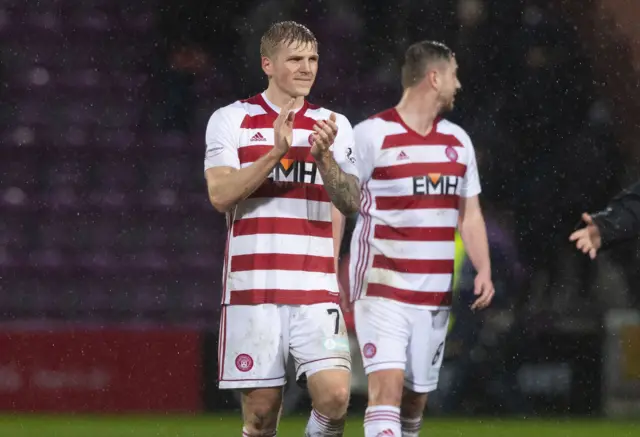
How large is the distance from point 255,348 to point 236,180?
582 millimetres

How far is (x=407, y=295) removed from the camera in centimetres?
554

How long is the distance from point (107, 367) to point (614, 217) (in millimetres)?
4853

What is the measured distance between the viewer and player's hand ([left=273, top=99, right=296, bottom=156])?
4.28 m

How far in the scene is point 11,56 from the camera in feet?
34.1

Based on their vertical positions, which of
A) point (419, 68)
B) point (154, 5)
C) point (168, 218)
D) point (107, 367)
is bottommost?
point (107, 367)

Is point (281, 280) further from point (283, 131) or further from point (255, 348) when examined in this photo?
point (283, 131)

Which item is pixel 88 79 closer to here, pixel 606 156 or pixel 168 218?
pixel 168 218

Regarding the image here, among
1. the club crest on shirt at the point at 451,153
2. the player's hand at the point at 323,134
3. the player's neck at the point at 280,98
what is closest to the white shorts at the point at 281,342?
the player's hand at the point at 323,134

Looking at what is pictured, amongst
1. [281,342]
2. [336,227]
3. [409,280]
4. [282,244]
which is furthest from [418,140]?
[281,342]

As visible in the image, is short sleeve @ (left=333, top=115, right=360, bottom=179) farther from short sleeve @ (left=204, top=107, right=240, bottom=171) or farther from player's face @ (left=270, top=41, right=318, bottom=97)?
short sleeve @ (left=204, top=107, right=240, bottom=171)

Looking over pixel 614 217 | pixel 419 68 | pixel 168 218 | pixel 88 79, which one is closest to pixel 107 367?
pixel 168 218

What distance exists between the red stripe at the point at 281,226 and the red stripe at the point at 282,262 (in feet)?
0.25

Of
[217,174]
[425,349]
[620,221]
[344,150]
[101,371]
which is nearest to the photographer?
[620,221]

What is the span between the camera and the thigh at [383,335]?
5496mm
